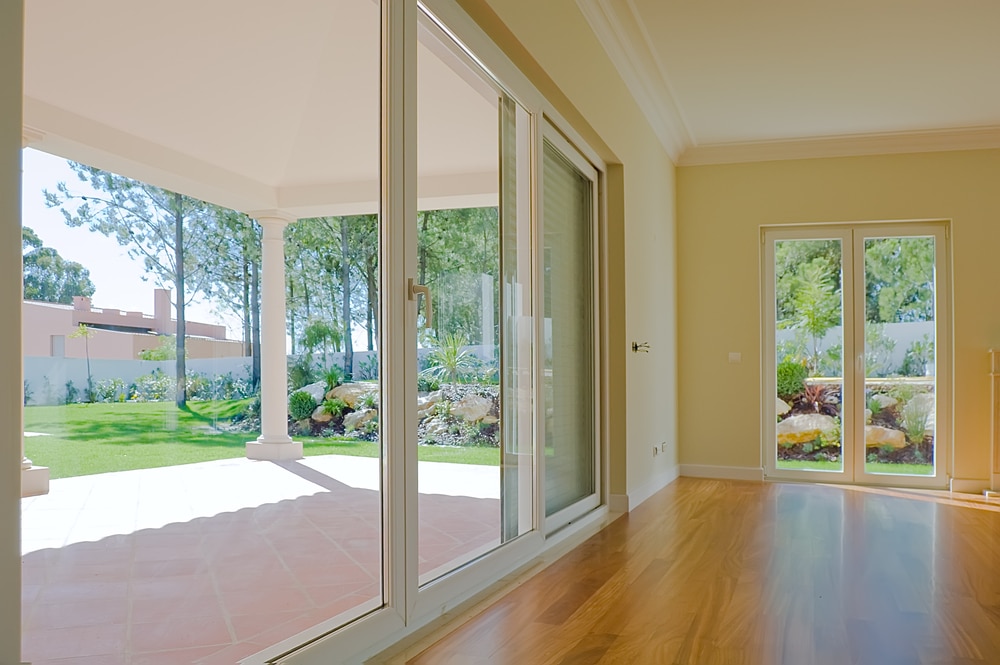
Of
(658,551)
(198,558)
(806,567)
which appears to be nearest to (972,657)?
(806,567)

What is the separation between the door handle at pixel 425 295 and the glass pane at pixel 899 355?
5.29 meters

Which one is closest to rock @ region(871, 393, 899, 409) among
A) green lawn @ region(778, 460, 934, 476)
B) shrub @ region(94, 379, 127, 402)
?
green lawn @ region(778, 460, 934, 476)

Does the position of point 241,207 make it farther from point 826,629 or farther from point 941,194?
point 941,194

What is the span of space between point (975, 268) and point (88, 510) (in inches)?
274

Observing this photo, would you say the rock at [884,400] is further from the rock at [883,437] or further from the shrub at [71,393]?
the shrub at [71,393]

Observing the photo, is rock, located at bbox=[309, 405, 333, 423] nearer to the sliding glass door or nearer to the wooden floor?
the wooden floor

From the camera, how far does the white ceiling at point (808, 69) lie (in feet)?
15.0

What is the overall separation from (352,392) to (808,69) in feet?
14.0

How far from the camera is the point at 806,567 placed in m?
3.75

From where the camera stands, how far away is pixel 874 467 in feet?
22.9

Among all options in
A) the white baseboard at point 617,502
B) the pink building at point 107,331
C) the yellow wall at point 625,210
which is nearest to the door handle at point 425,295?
the pink building at point 107,331

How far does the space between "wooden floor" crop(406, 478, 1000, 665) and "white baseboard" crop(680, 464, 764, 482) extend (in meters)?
1.83

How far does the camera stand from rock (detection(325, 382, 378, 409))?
7.91ft

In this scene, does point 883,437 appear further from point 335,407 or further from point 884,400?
point 335,407
